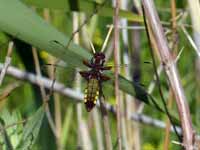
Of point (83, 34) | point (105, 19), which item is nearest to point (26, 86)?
point (83, 34)

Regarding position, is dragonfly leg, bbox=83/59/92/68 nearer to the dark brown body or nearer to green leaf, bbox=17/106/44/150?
the dark brown body

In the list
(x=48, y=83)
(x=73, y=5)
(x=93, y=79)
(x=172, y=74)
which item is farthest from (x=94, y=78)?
(x=48, y=83)

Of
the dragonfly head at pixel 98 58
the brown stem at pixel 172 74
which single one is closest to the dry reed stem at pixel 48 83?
the dragonfly head at pixel 98 58

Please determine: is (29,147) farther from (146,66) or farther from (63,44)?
(146,66)

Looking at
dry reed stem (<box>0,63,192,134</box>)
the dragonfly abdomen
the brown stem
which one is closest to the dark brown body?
the dragonfly abdomen

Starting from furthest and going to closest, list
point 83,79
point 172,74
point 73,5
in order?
point 83,79, point 73,5, point 172,74

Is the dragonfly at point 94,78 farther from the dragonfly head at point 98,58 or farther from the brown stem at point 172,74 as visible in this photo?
the brown stem at point 172,74

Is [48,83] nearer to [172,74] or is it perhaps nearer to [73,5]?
[73,5]
